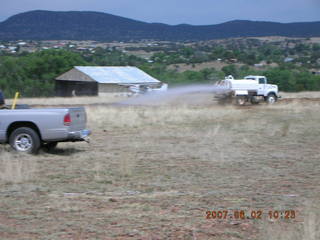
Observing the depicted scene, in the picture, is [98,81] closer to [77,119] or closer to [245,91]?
[245,91]

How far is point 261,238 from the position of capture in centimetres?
694

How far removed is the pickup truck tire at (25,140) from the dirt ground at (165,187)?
0.22m

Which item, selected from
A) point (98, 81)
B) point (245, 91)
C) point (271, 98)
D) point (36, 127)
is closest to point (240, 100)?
point (245, 91)

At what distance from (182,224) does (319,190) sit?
3403mm

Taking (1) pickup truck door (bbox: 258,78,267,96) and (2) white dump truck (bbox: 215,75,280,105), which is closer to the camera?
(2) white dump truck (bbox: 215,75,280,105)

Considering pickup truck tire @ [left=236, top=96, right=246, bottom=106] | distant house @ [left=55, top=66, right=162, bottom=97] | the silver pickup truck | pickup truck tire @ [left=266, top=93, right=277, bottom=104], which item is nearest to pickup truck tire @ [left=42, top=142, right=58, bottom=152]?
the silver pickup truck

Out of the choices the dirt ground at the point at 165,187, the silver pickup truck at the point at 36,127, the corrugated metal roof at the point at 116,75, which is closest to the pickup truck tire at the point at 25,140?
the silver pickup truck at the point at 36,127

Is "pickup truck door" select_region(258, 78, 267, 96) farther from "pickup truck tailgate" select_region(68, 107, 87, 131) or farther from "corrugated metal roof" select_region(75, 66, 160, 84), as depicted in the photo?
"corrugated metal roof" select_region(75, 66, 160, 84)

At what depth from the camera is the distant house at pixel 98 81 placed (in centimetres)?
6466

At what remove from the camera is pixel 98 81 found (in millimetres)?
63844

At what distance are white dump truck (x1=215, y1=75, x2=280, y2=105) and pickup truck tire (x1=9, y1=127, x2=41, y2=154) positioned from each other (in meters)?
25.2

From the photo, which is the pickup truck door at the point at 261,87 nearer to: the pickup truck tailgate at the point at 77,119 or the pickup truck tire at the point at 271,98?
the pickup truck tire at the point at 271,98

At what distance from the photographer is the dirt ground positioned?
7465 millimetres

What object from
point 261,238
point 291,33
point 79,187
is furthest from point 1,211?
point 291,33
